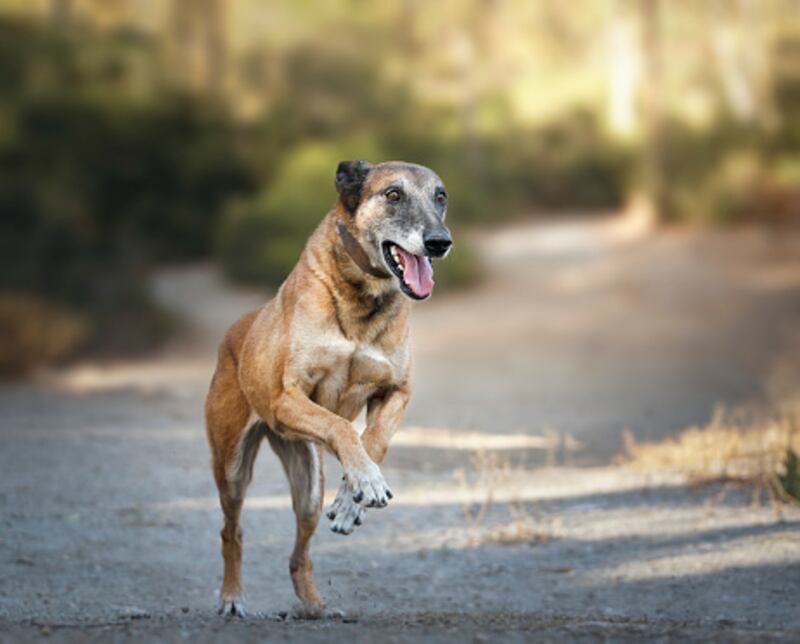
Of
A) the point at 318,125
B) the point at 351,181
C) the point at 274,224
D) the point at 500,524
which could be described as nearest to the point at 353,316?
the point at 351,181

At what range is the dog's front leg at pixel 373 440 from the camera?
5.11 m

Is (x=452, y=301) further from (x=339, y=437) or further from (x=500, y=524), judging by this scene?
(x=339, y=437)

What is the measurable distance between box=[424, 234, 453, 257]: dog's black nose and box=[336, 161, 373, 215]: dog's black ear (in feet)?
1.79

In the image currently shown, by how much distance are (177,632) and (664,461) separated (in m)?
6.02

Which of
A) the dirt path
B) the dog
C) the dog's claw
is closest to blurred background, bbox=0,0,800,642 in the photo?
the dirt path

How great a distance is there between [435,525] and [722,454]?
105 inches

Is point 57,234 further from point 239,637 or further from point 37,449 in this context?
point 239,637

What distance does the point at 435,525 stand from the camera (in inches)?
321

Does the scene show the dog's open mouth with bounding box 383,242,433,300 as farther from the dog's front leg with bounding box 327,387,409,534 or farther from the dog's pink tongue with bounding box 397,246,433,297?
the dog's front leg with bounding box 327,387,409,534

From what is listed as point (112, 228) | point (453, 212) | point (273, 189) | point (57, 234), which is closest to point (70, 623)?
point (57, 234)

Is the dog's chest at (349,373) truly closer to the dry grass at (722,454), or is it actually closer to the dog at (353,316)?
the dog at (353,316)

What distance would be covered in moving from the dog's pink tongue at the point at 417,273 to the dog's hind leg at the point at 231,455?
1173mm

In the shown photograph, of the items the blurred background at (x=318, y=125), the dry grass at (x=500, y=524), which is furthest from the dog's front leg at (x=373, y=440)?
the blurred background at (x=318, y=125)

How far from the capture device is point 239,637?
14.6ft
